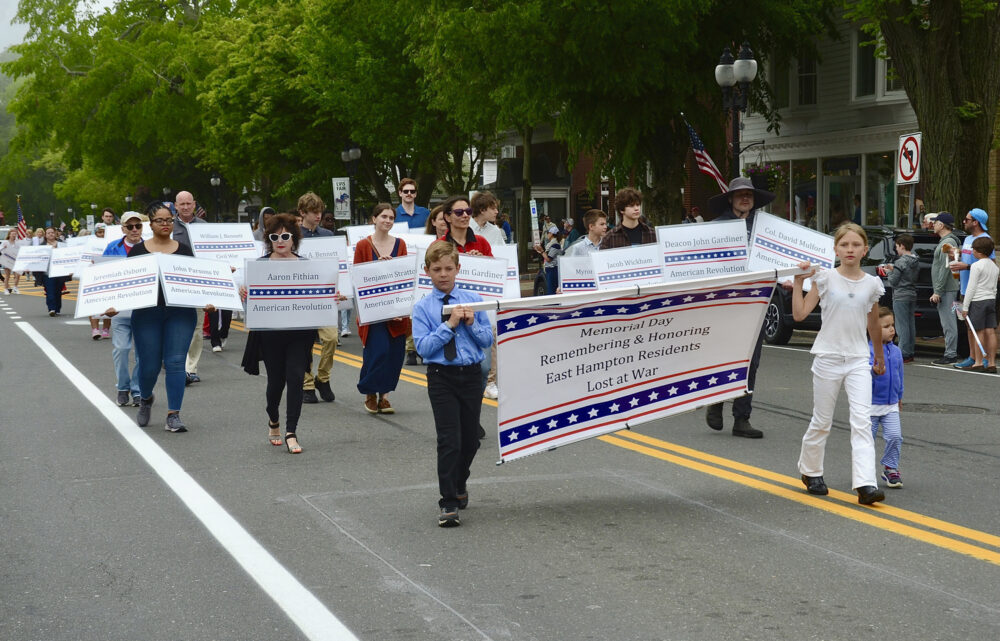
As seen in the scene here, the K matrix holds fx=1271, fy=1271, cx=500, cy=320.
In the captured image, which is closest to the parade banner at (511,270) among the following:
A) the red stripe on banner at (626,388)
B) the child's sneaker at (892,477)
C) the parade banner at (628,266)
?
the parade banner at (628,266)

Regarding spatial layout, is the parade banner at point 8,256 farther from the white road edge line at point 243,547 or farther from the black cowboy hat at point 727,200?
the black cowboy hat at point 727,200

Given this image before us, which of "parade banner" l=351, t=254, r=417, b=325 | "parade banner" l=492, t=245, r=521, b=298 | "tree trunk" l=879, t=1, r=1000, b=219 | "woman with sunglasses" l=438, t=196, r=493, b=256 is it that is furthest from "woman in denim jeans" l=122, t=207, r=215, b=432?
"tree trunk" l=879, t=1, r=1000, b=219

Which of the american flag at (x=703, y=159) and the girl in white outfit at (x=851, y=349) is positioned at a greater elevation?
the american flag at (x=703, y=159)

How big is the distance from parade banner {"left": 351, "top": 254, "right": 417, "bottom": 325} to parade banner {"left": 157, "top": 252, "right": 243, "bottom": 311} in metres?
0.99

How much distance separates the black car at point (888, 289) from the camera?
56.9ft

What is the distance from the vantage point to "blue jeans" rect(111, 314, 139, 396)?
1232 centimetres

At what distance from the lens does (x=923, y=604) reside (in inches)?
211

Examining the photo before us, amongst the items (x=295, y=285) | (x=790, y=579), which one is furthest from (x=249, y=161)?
(x=790, y=579)

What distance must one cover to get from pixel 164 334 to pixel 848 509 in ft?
19.0

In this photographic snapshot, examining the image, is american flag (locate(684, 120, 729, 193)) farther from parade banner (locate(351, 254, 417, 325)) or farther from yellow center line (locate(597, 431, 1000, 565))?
yellow center line (locate(597, 431, 1000, 565))

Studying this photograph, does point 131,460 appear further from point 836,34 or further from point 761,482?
point 836,34

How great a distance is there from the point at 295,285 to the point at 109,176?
2273 inches

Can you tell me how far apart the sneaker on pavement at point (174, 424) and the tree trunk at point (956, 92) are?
1406 cm

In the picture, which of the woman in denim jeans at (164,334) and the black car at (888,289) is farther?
the black car at (888,289)
